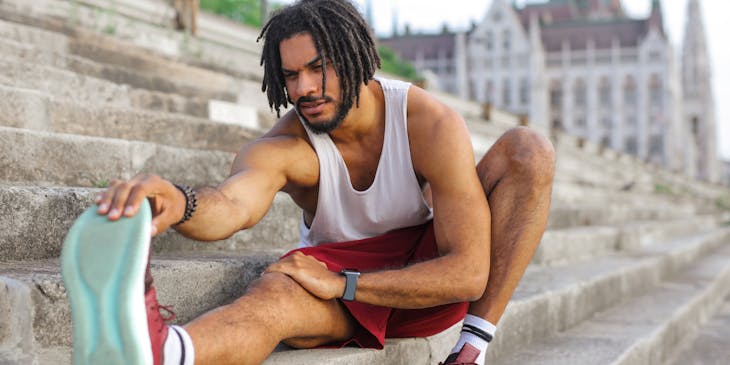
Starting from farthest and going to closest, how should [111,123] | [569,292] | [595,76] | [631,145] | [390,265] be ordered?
1. [595,76]
2. [631,145]
3. [569,292]
4. [111,123]
5. [390,265]

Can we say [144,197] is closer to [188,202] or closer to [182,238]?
[188,202]

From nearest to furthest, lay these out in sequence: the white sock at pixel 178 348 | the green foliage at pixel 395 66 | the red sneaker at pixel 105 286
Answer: the red sneaker at pixel 105 286 → the white sock at pixel 178 348 → the green foliage at pixel 395 66

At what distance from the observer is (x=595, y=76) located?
7675 cm

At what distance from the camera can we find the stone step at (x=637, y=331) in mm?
2807

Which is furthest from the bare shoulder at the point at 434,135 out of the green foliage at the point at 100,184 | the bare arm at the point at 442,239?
the green foliage at the point at 100,184

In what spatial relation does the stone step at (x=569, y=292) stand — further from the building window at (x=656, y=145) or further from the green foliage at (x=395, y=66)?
the building window at (x=656, y=145)

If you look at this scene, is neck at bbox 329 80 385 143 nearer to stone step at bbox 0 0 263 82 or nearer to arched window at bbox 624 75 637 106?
stone step at bbox 0 0 263 82

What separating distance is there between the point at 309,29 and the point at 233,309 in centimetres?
79

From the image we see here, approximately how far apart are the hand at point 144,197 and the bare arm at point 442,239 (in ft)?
1.41

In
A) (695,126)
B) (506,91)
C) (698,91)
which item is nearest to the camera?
(506,91)

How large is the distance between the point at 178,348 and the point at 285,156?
736mm

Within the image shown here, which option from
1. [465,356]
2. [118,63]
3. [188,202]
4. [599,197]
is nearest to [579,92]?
[599,197]

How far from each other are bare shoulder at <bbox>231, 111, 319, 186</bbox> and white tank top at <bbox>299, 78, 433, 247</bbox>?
1.2 inches

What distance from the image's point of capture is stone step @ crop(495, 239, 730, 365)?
9.21 ft
